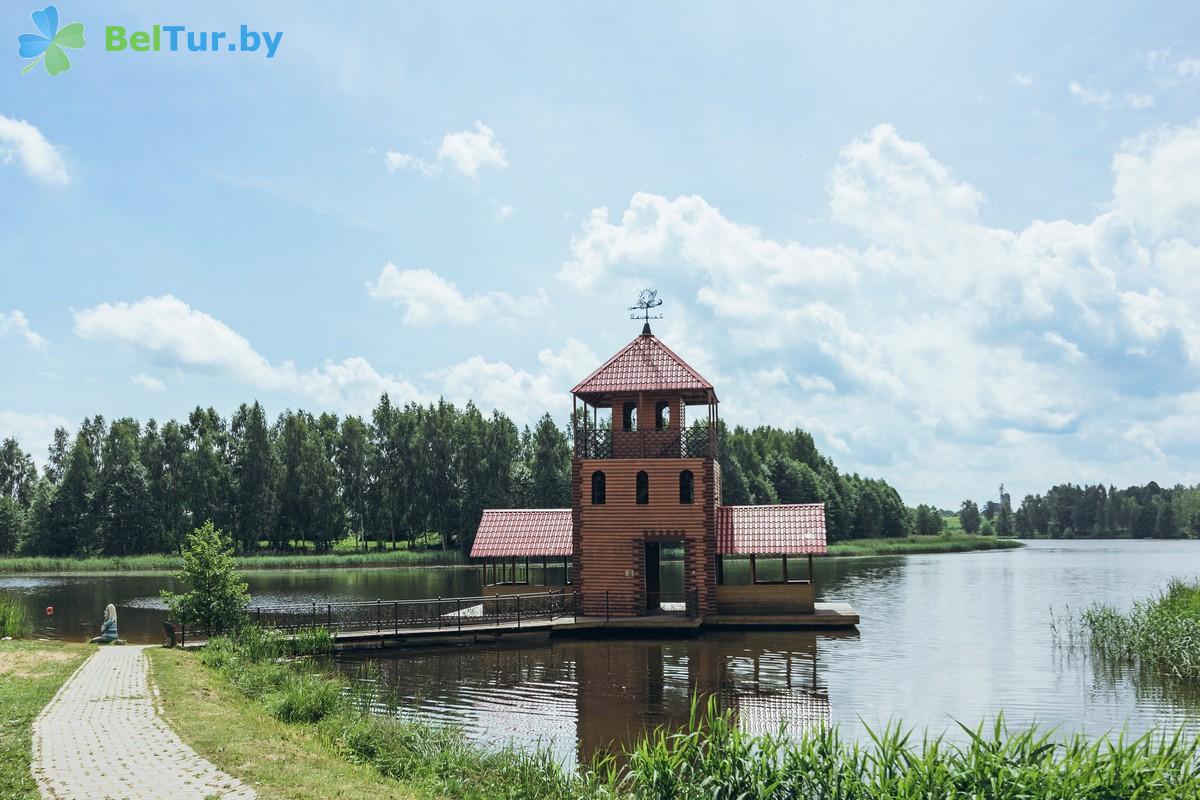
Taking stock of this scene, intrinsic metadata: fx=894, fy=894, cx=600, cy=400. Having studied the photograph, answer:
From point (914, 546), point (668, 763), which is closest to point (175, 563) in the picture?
point (668, 763)

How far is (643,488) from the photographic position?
30.9m

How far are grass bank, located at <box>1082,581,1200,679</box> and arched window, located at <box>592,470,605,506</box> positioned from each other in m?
15.5

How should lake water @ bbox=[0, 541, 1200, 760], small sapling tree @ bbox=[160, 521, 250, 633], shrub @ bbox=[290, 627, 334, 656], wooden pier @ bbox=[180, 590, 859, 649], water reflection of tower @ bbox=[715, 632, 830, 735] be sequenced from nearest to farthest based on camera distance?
lake water @ bbox=[0, 541, 1200, 760], water reflection of tower @ bbox=[715, 632, 830, 735], small sapling tree @ bbox=[160, 521, 250, 633], shrub @ bbox=[290, 627, 334, 656], wooden pier @ bbox=[180, 590, 859, 649]

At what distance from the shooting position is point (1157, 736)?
1603cm

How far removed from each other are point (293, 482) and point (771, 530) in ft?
192

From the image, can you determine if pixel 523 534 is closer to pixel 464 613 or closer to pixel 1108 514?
pixel 464 613

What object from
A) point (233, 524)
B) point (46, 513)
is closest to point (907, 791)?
point (233, 524)

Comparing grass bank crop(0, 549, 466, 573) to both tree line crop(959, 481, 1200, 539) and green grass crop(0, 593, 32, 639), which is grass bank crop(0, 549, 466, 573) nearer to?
green grass crop(0, 593, 32, 639)

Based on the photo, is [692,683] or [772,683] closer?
[692,683]

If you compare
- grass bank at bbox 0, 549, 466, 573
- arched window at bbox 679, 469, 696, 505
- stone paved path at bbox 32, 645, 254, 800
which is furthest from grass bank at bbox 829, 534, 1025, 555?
stone paved path at bbox 32, 645, 254, 800

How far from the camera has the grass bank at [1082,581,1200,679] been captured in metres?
21.5

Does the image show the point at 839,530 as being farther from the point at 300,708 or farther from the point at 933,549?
the point at 300,708

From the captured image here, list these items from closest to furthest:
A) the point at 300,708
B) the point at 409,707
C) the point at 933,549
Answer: the point at 300,708 → the point at 409,707 → the point at 933,549

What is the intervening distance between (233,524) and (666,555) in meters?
38.7
